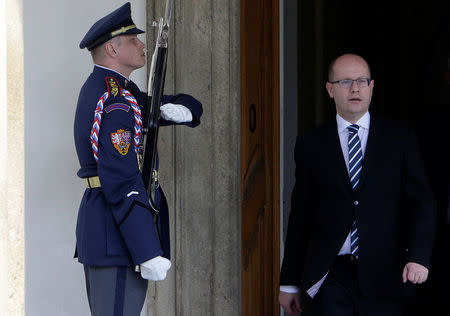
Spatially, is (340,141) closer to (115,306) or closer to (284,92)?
(115,306)

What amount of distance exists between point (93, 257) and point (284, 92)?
2677mm

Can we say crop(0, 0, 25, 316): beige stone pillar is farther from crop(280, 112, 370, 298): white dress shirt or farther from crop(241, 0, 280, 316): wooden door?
crop(241, 0, 280, 316): wooden door

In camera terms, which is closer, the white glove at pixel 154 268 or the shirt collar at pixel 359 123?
the white glove at pixel 154 268

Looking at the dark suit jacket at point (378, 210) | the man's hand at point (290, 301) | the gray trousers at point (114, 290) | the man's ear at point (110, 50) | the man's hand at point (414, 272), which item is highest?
the man's ear at point (110, 50)

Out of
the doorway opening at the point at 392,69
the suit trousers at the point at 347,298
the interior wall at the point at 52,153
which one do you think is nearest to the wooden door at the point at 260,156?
the doorway opening at the point at 392,69

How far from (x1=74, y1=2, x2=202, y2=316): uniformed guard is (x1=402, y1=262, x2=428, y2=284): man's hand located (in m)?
0.93

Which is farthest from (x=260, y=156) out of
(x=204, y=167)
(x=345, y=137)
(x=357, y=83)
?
(x=357, y=83)

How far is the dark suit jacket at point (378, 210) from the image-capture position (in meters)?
3.45

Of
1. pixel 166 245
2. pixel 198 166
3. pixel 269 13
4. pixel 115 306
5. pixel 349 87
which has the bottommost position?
pixel 115 306

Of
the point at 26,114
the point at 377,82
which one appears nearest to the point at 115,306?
the point at 26,114

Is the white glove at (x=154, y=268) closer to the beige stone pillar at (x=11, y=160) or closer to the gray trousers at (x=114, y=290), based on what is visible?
the gray trousers at (x=114, y=290)

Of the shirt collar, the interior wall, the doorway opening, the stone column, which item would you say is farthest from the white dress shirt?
the interior wall

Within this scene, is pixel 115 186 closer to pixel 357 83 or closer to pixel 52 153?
pixel 357 83

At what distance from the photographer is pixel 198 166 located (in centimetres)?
480
